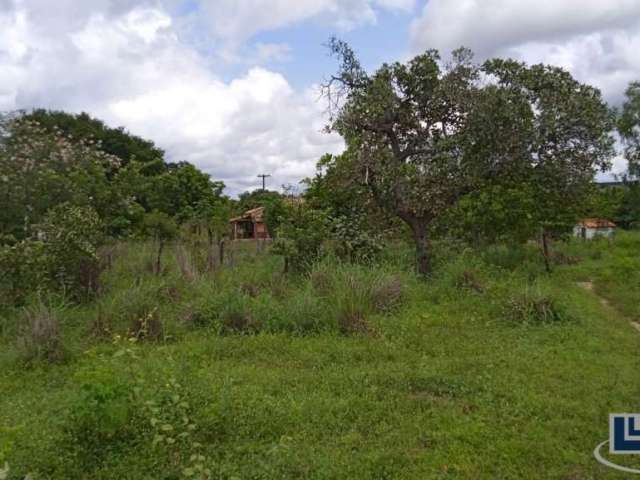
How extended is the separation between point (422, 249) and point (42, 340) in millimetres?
6289

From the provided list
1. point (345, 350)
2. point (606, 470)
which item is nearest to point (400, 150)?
point (345, 350)

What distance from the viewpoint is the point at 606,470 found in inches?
123

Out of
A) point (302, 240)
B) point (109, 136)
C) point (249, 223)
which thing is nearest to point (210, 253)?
point (302, 240)

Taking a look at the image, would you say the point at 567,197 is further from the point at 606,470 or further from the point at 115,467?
the point at 115,467

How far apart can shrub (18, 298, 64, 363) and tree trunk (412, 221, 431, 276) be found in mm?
5956

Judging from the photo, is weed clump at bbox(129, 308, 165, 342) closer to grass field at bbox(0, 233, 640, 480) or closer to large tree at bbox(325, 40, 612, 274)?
grass field at bbox(0, 233, 640, 480)

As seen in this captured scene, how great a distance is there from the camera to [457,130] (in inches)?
370

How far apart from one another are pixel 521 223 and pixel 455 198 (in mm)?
2826

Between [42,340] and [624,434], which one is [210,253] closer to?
[42,340]

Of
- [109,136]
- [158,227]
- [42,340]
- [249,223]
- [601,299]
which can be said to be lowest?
[601,299]

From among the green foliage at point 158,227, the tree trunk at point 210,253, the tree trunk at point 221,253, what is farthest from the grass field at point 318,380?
the green foliage at point 158,227

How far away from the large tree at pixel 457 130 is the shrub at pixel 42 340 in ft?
18.1

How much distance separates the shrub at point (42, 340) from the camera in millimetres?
5320

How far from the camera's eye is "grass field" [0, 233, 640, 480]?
10.8ft
